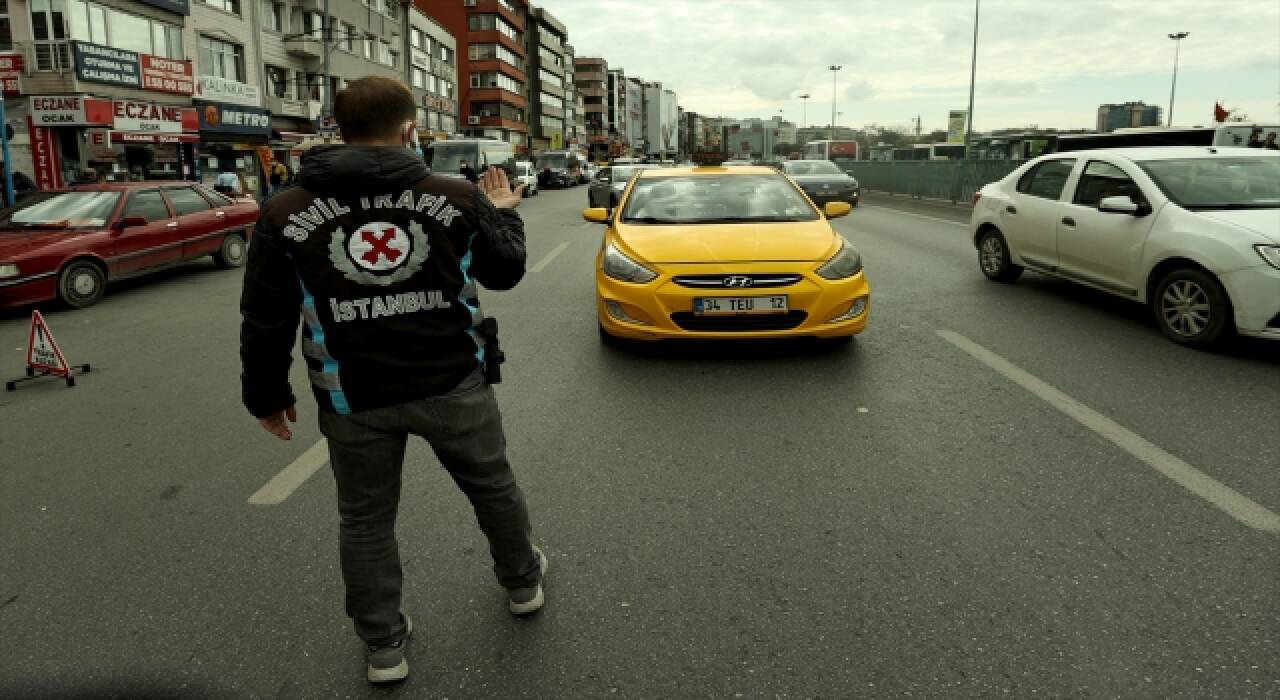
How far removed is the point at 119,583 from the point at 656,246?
4.20 m

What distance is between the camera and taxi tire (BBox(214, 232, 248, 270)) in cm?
1330

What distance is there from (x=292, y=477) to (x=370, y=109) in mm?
2383

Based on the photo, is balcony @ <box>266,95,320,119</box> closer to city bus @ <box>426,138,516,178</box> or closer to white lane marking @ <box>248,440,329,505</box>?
city bus @ <box>426,138,516,178</box>

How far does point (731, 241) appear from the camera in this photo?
21.4 feet

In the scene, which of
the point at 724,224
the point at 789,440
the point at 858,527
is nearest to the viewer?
the point at 858,527

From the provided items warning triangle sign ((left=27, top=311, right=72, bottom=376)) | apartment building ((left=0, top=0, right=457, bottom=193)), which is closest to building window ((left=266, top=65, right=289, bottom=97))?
apartment building ((left=0, top=0, right=457, bottom=193))

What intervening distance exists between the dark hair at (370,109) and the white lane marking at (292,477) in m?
1.83

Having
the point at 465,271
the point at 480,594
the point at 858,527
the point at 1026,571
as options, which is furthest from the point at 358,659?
the point at 1026,571

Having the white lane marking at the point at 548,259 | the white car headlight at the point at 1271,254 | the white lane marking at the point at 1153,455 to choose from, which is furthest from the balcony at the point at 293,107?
the white car headlight at the point at 1271,254

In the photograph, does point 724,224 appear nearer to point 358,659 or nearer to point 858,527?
point 858,527

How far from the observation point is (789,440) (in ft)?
15.1

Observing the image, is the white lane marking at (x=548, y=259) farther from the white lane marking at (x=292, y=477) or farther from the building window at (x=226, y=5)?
the building window at (x=226, y=5)

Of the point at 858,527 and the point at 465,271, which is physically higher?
the point at 465,271

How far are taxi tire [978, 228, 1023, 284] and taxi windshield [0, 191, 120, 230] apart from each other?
10446 millimetres
